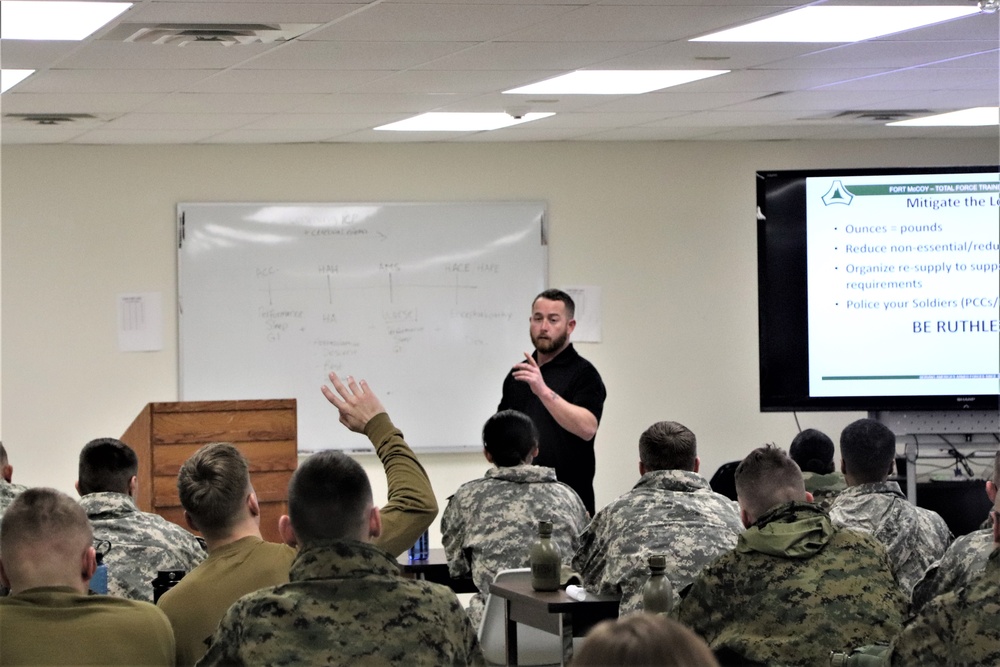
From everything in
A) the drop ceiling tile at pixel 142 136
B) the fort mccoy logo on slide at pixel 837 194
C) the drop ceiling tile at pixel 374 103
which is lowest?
the fort mccoy logo on slide at pixel 837 194

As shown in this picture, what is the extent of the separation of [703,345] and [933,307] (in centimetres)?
235

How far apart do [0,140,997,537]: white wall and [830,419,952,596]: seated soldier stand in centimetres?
368

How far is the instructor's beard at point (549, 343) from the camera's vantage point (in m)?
5.77

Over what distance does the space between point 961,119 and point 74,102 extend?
5.16 metres

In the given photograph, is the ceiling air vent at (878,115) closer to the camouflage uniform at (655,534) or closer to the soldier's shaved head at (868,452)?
the soldier's shaved head at (868,452)

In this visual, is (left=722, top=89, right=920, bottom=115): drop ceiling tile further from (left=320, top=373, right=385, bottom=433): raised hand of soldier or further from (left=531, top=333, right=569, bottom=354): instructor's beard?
(left=320, top=373, right=385, bottom=433): raised hand of soldier

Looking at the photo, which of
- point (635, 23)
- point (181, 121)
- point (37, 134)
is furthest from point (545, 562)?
point (37, 134)

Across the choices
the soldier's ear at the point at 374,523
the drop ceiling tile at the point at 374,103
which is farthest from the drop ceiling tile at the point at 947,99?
the soldier's ear at the point at 374,523

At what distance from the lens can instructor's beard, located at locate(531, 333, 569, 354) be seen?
5773 mm

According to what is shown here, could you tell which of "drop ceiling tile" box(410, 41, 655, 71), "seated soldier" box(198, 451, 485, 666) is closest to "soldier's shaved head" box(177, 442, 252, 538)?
"seated soldier" box(198, 451, 485, 666)

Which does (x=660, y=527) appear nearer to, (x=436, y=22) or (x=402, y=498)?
(x=402, y=498)

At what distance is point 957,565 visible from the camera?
3.32 meters

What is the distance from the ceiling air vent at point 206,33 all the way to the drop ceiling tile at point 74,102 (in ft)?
4.28

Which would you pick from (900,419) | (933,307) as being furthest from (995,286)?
(900,419)
